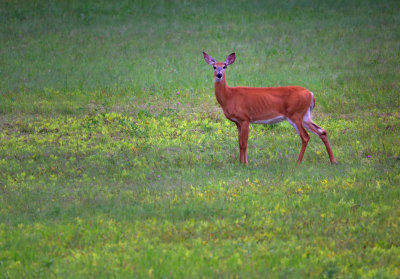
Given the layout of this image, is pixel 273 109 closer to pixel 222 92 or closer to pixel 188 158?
pixel 222 92

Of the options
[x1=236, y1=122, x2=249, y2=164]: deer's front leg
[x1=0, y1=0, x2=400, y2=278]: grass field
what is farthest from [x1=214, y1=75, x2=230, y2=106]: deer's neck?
[x1=0, y1=0, x2=400, y2=278]: grass field

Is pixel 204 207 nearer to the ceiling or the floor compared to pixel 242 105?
nearer to the floor

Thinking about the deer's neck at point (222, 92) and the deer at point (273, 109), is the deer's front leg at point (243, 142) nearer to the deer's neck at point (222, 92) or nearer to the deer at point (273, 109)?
the deer at point (273, 109)

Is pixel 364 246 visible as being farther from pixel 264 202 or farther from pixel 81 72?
pixel 81 72

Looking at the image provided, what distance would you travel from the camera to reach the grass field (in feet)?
23.5

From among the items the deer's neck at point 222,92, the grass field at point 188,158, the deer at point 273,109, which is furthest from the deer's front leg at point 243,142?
the deer's neck at point 222,92

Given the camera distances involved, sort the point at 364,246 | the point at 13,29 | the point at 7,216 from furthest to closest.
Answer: the point at 13,29 < the point at 7,216 < the point at 364,246

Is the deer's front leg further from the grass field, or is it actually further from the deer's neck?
the deer's neck

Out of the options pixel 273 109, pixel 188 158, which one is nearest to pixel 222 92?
pixel 273 109

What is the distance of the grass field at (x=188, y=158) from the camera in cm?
716

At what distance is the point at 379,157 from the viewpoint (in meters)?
10.9

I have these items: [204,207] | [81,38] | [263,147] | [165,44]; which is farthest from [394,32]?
[204,207]

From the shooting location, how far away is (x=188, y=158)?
11234 mm

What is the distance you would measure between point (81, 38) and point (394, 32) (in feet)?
37.7
